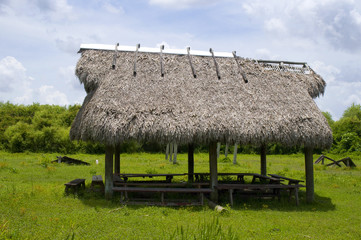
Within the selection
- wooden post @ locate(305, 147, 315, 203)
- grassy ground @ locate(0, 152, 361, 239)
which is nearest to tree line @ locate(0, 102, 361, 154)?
grassy ground @ locate(0, 152, 361, 239)

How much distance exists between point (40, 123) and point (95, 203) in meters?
22.8

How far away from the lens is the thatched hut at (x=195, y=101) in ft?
29.3

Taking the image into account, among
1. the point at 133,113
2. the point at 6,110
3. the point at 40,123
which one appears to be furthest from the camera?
the point at 6,110

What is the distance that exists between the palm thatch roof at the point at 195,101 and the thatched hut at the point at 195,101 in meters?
0.03

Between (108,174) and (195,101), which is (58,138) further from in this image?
(195,101)

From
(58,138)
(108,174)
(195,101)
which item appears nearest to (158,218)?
(108,174)

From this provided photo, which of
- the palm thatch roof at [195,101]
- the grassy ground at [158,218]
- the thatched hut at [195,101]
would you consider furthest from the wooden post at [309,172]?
the palm thatch roof at [195,101]

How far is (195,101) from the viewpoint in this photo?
31.7ft

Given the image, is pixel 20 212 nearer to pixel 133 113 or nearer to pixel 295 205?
pixel 133 113

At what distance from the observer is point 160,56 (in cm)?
1109

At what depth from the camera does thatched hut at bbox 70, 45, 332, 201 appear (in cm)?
894

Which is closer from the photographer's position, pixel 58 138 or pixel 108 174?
pixel 108 174

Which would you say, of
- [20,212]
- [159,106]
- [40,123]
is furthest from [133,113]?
[40,123]

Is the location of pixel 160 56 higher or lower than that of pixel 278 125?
higher
